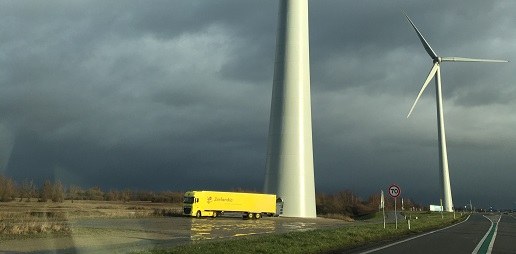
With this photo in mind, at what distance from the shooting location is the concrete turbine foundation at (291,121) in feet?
159

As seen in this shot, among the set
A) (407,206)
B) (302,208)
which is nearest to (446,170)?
(302,208)

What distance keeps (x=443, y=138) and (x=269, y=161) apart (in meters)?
40.2

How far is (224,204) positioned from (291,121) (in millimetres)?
14072

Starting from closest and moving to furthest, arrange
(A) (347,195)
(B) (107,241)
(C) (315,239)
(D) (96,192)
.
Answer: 1. (B) (107,241)
2. (C) (315,239)
3. (D) (96,192)
4. (A) (347,195)

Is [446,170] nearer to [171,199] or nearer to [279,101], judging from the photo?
[279,101]

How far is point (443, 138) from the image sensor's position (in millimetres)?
79562

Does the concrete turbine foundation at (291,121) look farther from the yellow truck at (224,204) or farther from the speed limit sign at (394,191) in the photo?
the speed limit sign at (394,191)

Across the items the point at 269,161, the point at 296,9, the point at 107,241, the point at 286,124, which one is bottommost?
the point at 107,241

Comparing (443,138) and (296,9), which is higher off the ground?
(296,9)

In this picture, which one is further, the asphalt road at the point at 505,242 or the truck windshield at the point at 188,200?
the truck windshield at the point at 188,200

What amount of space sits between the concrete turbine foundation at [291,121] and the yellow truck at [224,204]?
5.79 metres

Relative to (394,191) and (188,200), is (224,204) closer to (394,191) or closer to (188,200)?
(188,200)

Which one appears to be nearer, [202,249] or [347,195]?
[202,249]


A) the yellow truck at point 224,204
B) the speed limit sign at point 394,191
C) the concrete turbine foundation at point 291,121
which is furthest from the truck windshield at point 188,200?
the speed limit sign at point 394,191
